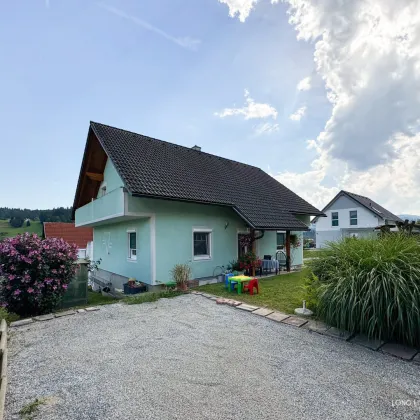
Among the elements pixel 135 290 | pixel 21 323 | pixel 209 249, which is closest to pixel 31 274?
pixel 21 323

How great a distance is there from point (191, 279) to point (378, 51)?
11462mm

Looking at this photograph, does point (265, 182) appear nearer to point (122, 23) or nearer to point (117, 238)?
point (117, 238)

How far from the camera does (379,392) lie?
324cm

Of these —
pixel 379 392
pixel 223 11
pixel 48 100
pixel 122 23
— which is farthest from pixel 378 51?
pixel 48 100

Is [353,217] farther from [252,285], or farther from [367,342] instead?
[367,342]

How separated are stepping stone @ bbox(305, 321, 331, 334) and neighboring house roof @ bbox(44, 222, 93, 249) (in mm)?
24414

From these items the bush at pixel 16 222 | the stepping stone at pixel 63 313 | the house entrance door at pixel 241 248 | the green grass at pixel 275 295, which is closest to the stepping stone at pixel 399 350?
the green grass at pixel 275 295

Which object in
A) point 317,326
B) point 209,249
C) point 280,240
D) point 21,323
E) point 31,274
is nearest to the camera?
point 317,326

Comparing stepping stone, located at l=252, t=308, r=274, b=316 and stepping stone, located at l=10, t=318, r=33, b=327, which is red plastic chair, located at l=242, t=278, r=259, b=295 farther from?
stepping stone, located at l=10, t=318, r=33, b=327

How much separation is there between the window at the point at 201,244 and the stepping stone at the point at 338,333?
276 inches

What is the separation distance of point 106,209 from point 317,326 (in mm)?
9539

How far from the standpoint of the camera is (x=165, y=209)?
10719 mm

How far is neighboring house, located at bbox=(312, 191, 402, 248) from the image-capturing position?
29.3 meters

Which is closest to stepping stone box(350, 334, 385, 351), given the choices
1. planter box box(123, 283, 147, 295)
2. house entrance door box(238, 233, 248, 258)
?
planter box box(123, 283, 147, 295)
